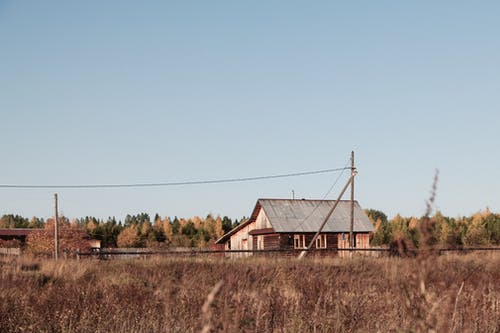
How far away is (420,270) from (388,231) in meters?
80.4

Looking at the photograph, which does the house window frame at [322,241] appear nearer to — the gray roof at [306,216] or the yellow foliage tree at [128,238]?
the gray roof at [306,216]

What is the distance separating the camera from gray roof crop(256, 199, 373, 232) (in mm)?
40125

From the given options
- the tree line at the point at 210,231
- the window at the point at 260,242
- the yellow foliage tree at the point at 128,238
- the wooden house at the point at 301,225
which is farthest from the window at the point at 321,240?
the yellow foliage tree at the point at 128,238

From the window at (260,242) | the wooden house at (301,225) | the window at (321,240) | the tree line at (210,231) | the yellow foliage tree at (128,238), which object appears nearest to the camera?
the wooden house at (301,225)

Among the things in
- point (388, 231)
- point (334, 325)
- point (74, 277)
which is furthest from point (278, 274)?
point (388, 231)

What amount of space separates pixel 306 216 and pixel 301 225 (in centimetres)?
93

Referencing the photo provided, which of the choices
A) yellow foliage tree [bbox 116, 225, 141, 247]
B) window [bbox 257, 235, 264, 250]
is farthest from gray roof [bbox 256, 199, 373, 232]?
yellow foliage tree [bbox 116, 225, 141, 247]

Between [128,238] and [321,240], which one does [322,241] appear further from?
[128,238]

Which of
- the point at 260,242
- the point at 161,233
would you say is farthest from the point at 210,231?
the point at 260,242

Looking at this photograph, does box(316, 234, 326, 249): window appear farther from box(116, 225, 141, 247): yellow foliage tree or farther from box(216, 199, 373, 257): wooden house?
box(116, 225, 141, 247): yellow foliage tree

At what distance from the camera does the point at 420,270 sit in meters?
2.39

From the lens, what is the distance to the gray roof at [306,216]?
132 ft

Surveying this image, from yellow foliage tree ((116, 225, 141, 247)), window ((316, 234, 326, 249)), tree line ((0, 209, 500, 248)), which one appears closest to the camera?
window ((316, 234, 326, 249))

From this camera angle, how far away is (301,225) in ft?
132
